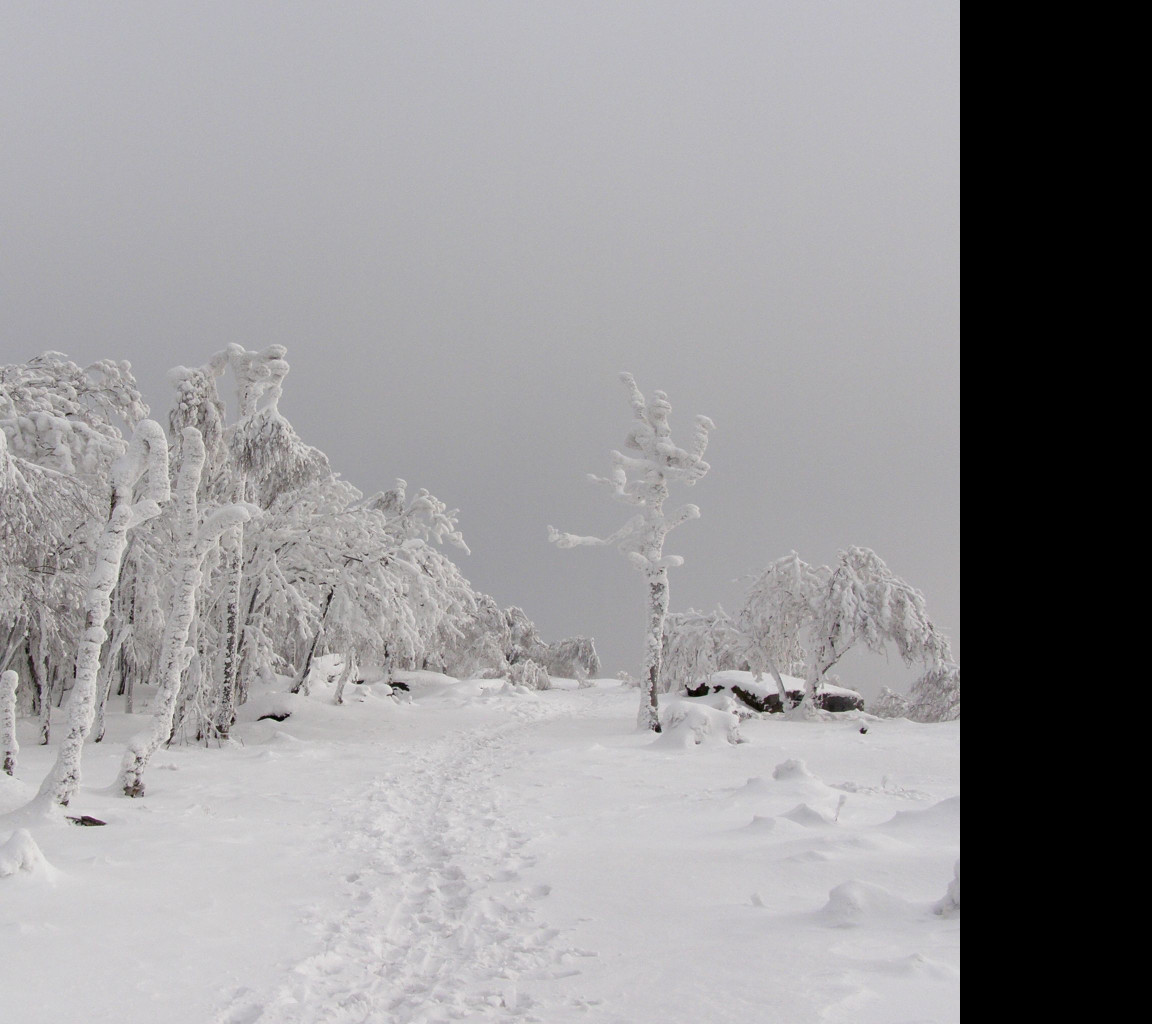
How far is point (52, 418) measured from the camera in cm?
1149

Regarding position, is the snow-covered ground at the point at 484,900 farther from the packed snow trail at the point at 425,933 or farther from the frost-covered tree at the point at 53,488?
the frost-covered tree at the point at 53,488

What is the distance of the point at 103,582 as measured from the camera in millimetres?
8703

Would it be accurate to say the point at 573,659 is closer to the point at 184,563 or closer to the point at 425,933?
the point at 184,563

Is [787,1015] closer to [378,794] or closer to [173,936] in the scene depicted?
[173,936]

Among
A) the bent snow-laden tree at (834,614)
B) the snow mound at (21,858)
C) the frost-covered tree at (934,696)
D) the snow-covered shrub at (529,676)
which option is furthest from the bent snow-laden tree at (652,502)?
the snow-covered shrub at (529,676)

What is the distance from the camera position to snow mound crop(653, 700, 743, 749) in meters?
14.8

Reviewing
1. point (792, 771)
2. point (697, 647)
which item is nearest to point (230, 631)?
point (792, 771)

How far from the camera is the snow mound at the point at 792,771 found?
9758mm

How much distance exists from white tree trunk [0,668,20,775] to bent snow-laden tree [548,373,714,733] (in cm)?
1248

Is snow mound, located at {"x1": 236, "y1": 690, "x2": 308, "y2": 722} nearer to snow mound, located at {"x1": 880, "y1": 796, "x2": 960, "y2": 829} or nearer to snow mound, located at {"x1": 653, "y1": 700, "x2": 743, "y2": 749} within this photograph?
snow mound, located at {"x1": 653, "y1": 700, "x2": 743, "y2": 749}

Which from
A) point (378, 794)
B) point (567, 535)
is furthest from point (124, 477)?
point (567, 535)

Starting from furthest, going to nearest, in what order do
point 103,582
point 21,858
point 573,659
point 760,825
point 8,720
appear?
point 573,659 < point 8,720 < point 103,582 < point 760,825 < point 21,858

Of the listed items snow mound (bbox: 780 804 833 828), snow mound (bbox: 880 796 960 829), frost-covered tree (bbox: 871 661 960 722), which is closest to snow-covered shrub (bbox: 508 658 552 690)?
frost-covered tree (bbox: 871 661 960 722)

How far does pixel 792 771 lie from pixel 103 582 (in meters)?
9.22
